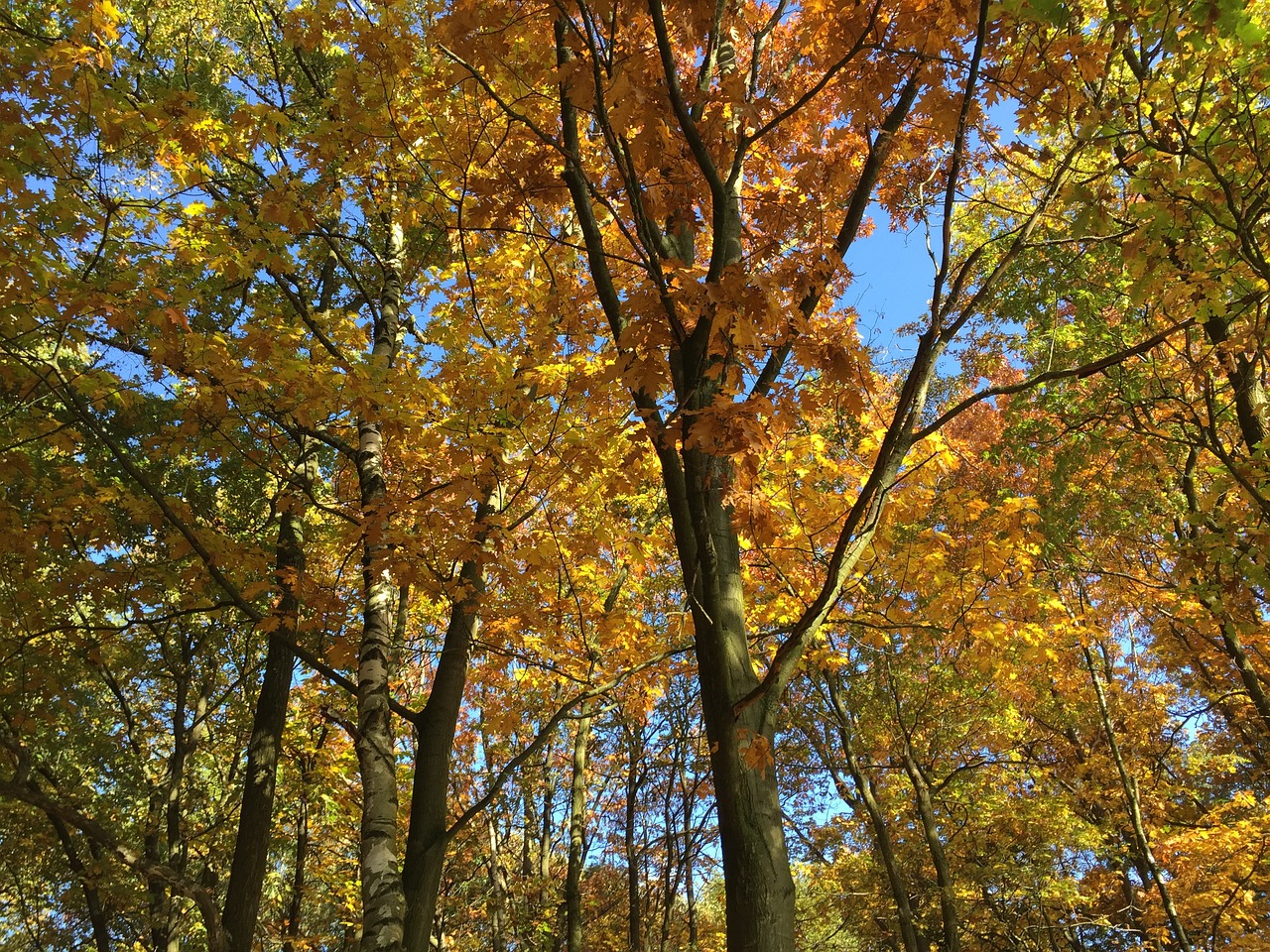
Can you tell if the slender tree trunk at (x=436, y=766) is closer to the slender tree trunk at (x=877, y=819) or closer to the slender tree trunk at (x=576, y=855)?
the slender tree trunk at (x=576, y=855)

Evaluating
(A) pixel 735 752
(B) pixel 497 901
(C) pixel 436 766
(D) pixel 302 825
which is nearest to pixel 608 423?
(C) pixel 436 766

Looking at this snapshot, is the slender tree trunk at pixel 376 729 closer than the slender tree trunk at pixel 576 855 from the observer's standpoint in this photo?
Yes

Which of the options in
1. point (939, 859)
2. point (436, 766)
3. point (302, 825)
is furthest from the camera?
point (302, 825)

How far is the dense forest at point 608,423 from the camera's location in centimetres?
278

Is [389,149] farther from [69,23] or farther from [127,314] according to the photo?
[69,23]

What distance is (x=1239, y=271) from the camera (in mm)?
4438

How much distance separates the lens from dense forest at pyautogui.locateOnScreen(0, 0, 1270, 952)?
9.11 ft

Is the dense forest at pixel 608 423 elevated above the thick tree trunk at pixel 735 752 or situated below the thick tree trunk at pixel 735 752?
above

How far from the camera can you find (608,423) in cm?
626

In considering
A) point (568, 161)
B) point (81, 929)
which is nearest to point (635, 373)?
point (568, 161)

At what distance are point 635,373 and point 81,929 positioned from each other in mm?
19440

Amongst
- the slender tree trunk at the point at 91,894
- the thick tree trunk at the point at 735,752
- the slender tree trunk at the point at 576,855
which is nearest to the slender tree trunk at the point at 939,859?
the slender tree trunk at the point at 576,855

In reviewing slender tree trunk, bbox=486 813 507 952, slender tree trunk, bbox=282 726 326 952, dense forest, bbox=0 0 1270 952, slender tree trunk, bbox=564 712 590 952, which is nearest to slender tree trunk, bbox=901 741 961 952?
dense forest, bbox=0 0 1270 952

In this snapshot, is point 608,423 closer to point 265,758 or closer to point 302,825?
point 265,758
